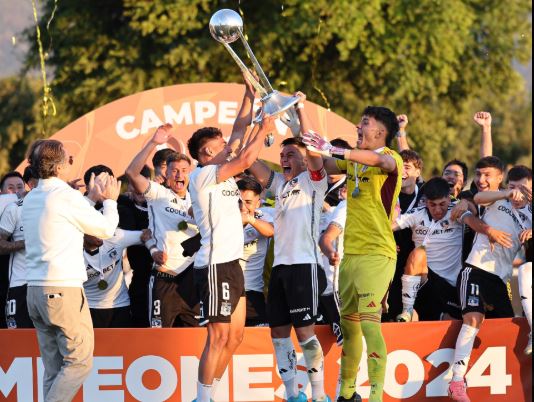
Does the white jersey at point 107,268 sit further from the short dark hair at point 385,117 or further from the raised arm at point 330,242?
the short dark hair at point 385,117

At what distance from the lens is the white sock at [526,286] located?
9461mm

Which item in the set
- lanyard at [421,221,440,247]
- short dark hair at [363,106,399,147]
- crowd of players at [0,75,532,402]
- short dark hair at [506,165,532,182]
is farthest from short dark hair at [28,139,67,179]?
short dark hair at [506,165,532,182]

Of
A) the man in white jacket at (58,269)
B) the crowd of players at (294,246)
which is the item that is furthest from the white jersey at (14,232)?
the man in white jacket at (58,269)

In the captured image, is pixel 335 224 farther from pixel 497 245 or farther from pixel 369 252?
pixel 497 245

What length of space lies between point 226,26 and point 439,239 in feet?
9.71

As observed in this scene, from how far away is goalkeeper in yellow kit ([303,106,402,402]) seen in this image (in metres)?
8.45

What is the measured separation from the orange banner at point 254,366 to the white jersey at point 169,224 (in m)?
0.95

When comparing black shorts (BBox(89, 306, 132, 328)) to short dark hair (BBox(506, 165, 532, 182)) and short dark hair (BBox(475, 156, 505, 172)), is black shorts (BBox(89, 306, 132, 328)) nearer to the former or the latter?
short dark hair (BBox(475, 156, 505, 172))

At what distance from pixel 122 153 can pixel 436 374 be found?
530 centimetres

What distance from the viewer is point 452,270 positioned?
10250mm

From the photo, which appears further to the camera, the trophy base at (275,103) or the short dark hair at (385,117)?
the short dark hair at (385,117)

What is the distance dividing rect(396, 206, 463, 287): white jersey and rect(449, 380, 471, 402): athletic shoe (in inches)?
Answer: 45.9

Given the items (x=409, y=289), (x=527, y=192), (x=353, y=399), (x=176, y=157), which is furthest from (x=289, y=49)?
(x=353, y=399)

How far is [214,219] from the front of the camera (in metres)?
8.65
